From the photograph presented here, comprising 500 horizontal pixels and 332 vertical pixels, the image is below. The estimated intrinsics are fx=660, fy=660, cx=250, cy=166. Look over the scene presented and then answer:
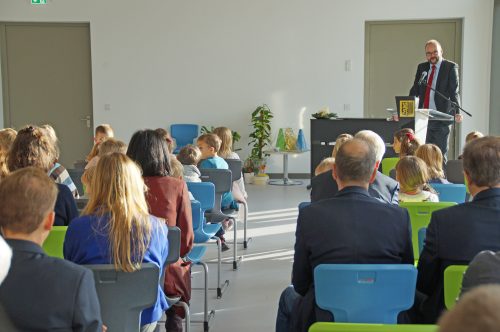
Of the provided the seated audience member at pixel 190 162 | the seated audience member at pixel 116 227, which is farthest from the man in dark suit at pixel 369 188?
the seated audience member at pixel 190 162

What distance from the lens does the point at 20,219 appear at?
199 centimetres

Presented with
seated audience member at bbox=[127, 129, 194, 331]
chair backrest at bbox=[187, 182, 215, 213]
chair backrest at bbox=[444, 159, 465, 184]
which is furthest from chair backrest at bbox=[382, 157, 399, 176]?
seated audience member at bbox=[127, 129, 194, 331]

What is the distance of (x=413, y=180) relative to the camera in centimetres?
416

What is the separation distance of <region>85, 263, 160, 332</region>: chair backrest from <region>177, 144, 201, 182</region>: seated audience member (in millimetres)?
2560

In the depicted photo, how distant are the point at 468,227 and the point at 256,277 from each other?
299 cm

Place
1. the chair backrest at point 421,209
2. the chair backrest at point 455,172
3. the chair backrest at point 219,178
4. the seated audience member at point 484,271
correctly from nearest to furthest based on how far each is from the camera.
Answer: the seated audience member at point 484,271
the chair backrest at point 421,209
the chair backrest at point 219,178
the chair backrest at point 455,172

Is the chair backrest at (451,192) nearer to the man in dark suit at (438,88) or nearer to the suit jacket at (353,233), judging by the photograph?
the suit jacket at (353,233)

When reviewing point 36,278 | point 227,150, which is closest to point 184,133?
point 227,150

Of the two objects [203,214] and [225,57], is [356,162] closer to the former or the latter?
[203,214]

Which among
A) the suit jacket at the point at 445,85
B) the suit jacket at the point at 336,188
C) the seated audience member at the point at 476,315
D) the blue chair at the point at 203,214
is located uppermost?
the suit jacket at the point at 445,85

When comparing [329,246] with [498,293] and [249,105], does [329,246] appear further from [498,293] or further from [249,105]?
[249,105]

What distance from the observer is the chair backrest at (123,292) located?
2.50 meters

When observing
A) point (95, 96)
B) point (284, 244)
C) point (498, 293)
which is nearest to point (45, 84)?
point (95, 96)

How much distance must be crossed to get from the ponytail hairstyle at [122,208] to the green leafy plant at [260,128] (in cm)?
843
